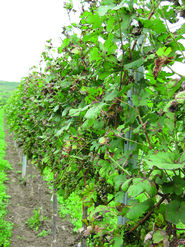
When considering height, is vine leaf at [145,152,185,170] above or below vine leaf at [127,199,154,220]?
above

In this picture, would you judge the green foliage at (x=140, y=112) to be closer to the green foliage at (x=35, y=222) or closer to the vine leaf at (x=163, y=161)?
the vine leaf at (x=163, y=161)

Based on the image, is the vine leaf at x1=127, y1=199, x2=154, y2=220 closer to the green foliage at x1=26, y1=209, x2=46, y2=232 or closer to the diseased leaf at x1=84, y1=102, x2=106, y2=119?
the diseased leaf at x1=84, y1=102, x2=106, y2=119

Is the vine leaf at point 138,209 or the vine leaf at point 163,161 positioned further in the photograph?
the vine leaf at point 138,209

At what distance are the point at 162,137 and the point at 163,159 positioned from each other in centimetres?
33

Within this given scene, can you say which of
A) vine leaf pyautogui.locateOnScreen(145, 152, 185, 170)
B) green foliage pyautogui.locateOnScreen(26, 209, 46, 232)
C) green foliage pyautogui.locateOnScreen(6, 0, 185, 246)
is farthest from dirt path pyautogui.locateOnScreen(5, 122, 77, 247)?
vine leaf pyautogui.locateOnScreen(145, 152, 185, 170)

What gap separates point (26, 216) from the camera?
5902 millimetres

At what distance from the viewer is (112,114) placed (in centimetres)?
118

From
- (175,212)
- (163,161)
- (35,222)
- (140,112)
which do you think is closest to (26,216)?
(35,222)

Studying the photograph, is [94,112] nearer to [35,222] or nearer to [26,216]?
[35,222]

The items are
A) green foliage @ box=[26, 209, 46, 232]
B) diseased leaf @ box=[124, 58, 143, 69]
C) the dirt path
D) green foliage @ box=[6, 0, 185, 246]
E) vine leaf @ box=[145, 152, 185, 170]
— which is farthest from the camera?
green foliage @ box=[26, 209, 46, 232]

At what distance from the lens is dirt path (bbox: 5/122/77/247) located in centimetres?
480

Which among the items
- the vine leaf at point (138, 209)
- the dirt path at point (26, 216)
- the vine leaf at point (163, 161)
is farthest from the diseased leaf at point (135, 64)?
the dirt path at point (26, 216)

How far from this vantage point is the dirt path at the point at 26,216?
15.7 feet

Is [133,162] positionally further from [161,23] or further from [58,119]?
[58,119]
